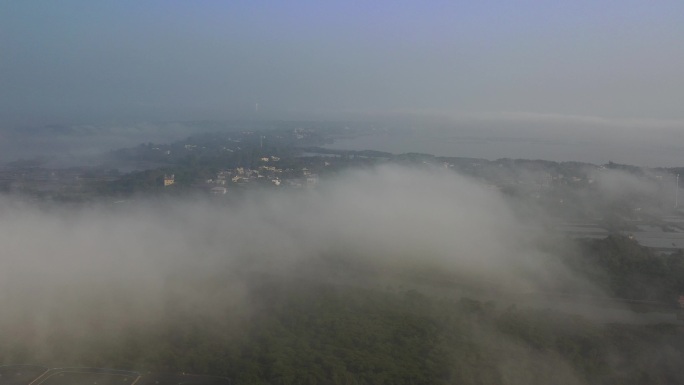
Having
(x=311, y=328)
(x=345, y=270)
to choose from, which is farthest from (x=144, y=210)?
(x=311, y=328)

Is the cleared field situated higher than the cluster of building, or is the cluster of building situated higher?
the cluster of building

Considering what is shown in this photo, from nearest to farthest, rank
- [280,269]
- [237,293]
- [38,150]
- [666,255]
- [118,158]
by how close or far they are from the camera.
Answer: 1. [237,293]
2. [280,269]
3. [666,255]
4. [38,150]
5. [118,158]

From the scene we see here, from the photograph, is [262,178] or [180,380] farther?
[262,178]

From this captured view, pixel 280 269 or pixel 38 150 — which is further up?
pixel 38 150

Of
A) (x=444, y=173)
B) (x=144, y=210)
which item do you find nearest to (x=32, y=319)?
(x=144, y=210)

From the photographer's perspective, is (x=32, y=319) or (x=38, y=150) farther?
(x=38, y=150)

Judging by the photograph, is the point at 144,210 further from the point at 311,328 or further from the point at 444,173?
the point at 444,173

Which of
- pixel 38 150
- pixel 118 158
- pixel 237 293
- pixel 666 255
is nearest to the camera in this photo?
pixel 237 293

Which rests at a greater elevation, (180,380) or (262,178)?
(262,178)

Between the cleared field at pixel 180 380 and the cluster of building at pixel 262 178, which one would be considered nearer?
the cleared field at pixel 180 380

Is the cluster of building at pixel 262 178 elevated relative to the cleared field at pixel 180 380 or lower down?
elevated

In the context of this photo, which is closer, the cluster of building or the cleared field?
the cleared field
